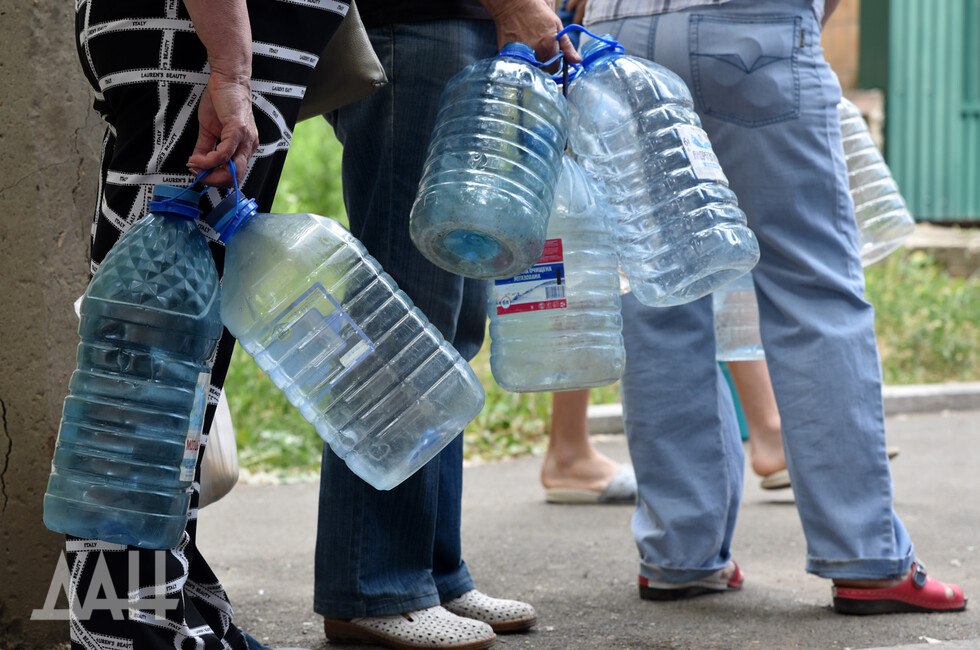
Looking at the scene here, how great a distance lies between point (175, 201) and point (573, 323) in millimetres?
964

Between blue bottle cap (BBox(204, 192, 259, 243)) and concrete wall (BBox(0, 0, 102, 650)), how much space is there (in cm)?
84

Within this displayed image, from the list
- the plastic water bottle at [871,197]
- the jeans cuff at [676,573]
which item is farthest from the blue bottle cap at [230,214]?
the plastic water bottle at [871,197]

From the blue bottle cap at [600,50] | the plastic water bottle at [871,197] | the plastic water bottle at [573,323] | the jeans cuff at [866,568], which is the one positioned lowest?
the jeans cuff at [866,568]

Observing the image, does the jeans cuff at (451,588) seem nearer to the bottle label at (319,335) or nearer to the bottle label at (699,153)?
the bottle label at (319,335)

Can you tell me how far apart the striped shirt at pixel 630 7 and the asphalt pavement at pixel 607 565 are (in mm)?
1578

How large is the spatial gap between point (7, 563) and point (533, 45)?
5.65ft

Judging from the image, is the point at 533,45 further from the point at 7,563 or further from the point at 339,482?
the point at 7,563

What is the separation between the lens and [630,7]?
3.21m

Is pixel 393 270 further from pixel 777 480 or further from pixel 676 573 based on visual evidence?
pixel 777 480

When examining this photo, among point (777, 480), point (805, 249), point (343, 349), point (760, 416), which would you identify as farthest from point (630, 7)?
point (777, 480)

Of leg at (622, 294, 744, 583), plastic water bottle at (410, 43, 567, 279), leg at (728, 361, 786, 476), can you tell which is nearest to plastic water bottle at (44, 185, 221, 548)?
plastic water bottle at (410, 43, 567, 279)

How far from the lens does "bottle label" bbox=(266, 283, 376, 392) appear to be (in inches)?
91.7

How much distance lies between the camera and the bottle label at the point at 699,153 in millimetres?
2594

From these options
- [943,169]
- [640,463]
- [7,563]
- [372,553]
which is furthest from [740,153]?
[943,169]
